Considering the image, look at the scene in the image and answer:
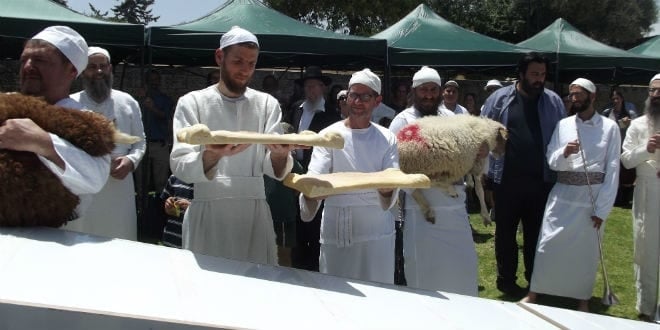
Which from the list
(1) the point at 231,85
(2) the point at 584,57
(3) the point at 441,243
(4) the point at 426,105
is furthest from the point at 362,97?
(2) the point at 584,57

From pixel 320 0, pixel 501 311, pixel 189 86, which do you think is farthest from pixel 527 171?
pixel 320 0

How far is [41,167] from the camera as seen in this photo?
6.66 feet

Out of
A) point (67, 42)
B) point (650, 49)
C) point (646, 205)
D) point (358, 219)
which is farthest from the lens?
point (650, 49)

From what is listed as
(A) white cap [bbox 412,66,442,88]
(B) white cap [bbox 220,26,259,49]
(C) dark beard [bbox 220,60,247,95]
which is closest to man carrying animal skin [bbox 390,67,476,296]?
(A) white cap [bbox 412,66,442,88]

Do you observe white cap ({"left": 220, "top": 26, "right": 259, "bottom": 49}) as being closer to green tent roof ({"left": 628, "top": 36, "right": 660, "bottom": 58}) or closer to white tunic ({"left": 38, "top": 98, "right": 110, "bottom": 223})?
white tunic ({"left": 38, "top": 98, "right": 110, "bottom": 223})

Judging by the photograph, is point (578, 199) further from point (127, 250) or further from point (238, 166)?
point (127, 250)

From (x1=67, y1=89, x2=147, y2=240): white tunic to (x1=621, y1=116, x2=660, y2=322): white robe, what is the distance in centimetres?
392

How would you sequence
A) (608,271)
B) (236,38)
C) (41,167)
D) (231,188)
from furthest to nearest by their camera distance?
(608,271), (231,188), (236,38), (41,167)

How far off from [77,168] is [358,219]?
1.79 meters

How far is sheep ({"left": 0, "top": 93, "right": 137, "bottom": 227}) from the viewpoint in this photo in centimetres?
194

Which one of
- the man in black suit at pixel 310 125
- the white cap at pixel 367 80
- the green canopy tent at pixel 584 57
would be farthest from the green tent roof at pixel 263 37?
the white cap at pixel 367 80

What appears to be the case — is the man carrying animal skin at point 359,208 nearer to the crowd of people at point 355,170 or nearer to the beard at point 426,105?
the crowd of people at point 355,170

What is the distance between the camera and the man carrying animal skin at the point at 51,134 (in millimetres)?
1988

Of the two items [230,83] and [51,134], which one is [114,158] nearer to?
[230,83]
